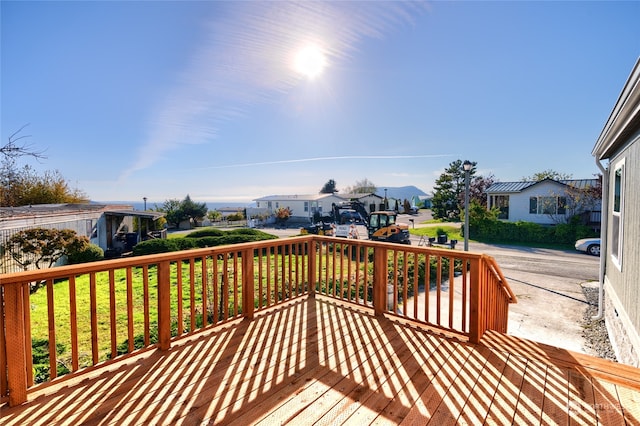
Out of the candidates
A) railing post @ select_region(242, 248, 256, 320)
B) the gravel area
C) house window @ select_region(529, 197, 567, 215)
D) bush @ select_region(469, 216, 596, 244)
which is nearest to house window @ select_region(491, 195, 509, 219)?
house window @ select_region(529, 197, 567, 215)

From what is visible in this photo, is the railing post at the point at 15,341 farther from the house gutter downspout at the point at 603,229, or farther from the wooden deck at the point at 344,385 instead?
the house gutter downspout at the point at 603,229

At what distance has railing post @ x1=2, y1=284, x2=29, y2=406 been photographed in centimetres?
176

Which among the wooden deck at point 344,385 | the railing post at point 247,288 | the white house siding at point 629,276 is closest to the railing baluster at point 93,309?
the wooden deck at point 344,385

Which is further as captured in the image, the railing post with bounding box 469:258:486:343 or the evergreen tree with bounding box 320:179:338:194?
the evergreen tree with bounding box 320:179:338:194

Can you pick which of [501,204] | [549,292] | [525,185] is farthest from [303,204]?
[549,292]

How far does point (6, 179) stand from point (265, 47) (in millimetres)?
12113

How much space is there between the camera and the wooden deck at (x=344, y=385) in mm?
1716

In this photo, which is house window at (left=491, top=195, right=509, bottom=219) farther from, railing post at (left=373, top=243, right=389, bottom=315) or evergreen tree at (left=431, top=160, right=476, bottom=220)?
railing post at (left=373, top=243, right=389, bottom=315)

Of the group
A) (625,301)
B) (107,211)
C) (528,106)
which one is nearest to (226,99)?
(107,211)

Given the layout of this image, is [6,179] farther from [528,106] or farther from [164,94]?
[528,106]

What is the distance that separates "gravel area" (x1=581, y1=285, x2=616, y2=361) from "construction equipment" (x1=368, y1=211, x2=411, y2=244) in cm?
741

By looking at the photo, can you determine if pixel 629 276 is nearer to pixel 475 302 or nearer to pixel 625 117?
pixel 625 117

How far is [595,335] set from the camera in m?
4.79

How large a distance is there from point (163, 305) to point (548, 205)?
20.8m
